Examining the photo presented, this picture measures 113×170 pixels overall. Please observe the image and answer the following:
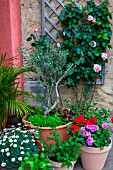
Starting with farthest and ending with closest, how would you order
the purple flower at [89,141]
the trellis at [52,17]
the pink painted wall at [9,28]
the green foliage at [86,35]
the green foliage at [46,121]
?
the trellis at [52,17]
the green foliage at [86,35]
the pink painted wall at [9,28]
the green foliage at [46,121]
the purple flower at [89,141]

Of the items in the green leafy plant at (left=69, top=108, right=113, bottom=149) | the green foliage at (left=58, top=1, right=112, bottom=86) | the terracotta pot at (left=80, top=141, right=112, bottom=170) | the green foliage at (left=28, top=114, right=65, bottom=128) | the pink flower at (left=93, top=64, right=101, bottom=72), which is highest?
the green foliage at (left=58, top=1, right=112, bottom=86)

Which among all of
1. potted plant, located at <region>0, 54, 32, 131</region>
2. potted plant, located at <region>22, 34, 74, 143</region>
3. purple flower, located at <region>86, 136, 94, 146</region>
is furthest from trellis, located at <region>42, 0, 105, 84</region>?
purple flower, located at <region>86, 136, 94, 146</region>

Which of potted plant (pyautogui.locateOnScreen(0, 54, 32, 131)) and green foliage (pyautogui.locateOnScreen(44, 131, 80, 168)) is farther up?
potted plant (pyautogui.locateOnScreen(0, 54, 32, 131))

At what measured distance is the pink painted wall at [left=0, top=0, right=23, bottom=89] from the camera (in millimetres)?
2650

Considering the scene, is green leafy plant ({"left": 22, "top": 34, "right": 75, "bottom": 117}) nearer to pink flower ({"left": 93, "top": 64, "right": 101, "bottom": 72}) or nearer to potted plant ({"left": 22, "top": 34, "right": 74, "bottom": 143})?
potted plant ({"left": 22, "top": 34, "right": 74, "bottom": 143})

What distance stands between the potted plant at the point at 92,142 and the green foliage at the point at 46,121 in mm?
170

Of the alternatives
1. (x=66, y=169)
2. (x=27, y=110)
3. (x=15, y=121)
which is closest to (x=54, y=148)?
(x=66, y=169)

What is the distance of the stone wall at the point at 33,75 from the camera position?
116 inches

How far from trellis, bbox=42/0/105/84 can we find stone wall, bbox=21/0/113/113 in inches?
2.5

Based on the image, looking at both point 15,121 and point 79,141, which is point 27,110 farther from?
point 79,141

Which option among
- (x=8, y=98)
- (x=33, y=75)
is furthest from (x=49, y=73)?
(x=33, y=75)

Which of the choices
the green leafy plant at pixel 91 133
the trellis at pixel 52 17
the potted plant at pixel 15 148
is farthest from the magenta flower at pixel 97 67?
the potted plant at pixel 15 148

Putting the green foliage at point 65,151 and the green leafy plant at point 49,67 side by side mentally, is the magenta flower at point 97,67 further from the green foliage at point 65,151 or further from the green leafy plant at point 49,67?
the green foliage at point 65,151

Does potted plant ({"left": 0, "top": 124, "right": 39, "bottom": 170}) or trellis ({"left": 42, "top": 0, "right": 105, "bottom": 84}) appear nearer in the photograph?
potted plant ({"left": 0, "top": 124, "right": 39, "bottom": 170})
